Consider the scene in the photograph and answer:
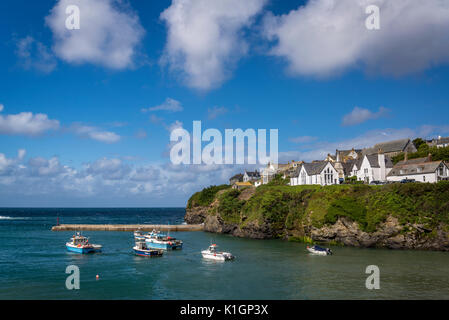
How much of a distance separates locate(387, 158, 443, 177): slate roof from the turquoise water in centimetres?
2306

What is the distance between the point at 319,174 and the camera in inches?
3851

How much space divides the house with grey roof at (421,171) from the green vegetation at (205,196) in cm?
7296

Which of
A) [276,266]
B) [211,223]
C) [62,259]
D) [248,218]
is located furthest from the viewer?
[211,223]

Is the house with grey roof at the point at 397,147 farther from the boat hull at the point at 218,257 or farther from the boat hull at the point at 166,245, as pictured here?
the boat hull at the point at 218,257

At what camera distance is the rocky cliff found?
217 ft

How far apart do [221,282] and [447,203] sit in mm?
48496

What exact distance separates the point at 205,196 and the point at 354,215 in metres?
81.3

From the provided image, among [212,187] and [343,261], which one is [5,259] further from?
[212,187]

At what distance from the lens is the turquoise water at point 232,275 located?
38.7 metres

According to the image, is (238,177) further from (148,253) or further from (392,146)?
(148,253)

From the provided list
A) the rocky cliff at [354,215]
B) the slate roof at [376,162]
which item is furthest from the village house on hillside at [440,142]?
the rocky cliff at [354,215]

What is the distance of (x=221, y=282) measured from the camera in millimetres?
43500
